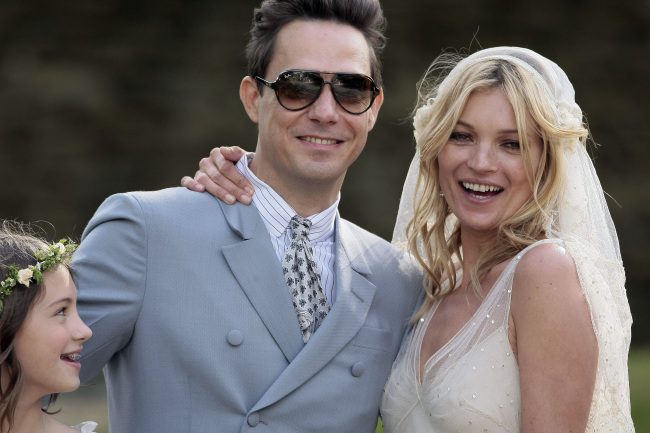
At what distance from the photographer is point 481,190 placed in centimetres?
351

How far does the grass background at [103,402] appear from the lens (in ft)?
22.8

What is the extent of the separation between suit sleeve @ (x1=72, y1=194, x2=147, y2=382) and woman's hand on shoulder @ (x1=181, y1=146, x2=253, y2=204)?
383mm

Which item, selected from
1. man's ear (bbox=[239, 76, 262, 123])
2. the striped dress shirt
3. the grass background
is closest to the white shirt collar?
the striped dress shirt

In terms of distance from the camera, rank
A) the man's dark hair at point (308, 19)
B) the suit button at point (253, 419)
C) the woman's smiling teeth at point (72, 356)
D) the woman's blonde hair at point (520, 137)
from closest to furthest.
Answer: the woman's smiling teeth at point (72, 356) < the suit button at point (253, 419) < the woman's blonde hair at point (520, 137) < the man's dark hair at point (308, 19)

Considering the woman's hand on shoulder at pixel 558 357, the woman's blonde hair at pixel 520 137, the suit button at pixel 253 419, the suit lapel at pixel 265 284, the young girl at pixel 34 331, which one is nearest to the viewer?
the young girl at pixel 34 331

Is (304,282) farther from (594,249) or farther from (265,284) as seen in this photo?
(594,249)

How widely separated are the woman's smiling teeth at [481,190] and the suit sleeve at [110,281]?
4.02 feet

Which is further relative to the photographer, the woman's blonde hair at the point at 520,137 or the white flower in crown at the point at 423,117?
the white flower in crown at the point at 423,117

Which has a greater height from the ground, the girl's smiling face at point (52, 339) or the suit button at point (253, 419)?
the girl's smiling face at point (52, 339)

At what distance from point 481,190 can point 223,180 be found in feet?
3.24

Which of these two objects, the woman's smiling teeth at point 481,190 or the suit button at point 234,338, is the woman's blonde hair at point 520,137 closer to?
the woman's smiling teeth at point 481,190

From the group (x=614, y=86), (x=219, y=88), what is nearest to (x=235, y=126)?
(x=219, y=88)

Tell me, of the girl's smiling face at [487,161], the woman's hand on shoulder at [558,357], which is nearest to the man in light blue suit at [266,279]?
the girl's smiling face at [487,161]

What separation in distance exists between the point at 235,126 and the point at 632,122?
5266 millimetres
